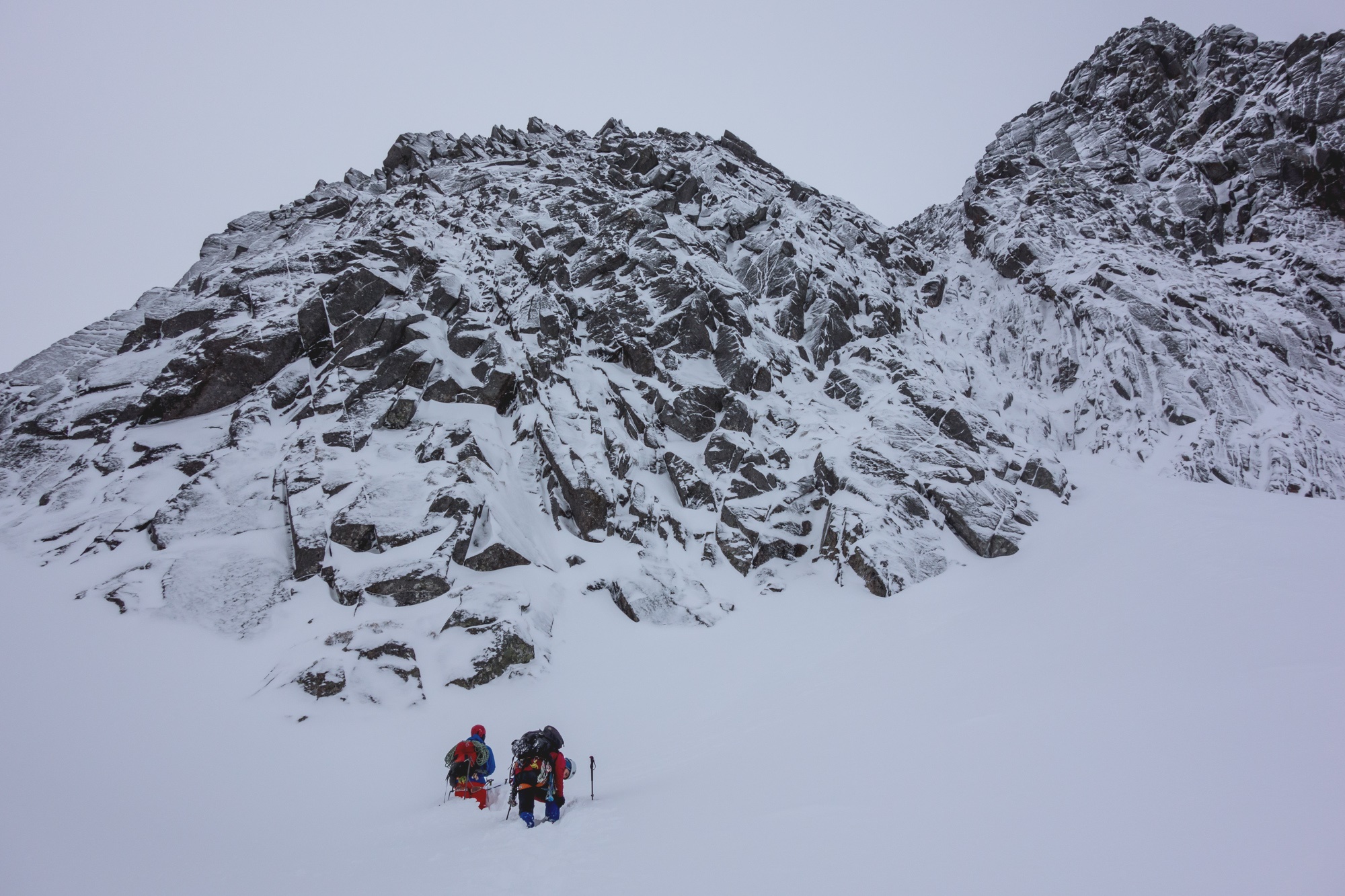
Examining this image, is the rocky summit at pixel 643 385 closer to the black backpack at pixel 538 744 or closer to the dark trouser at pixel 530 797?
the black backpack at pixel 538 744

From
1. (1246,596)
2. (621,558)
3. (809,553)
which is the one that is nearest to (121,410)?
(621,558)

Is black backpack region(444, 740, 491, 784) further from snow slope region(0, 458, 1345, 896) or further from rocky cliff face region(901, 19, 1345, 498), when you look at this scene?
rocky cliff face region(901, 19, 1345, 498)

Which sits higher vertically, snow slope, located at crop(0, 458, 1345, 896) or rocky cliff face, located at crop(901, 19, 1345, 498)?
rocky cliff face, located at crop(901, 19, 1345, 498)

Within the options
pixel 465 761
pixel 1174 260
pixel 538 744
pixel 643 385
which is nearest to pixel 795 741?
pixel 538 744

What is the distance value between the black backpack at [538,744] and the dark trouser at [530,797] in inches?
16.5

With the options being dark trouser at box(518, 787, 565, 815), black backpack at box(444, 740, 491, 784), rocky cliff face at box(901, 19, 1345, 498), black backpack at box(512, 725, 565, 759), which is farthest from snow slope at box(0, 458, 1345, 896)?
rocky cliff face at box(901, 19, 1345, 498)

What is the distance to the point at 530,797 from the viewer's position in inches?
307

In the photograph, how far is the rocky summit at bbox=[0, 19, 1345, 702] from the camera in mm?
16234

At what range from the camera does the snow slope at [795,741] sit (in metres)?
5.03

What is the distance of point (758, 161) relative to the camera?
49719 millimetres

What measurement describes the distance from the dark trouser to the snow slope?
0.41 metres

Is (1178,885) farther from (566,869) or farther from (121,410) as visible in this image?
(121,410)

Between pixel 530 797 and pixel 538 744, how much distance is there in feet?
2.25

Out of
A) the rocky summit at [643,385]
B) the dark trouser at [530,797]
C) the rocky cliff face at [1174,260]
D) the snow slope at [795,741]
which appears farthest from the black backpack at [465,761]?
the rocky cliff face at [1174,260]
